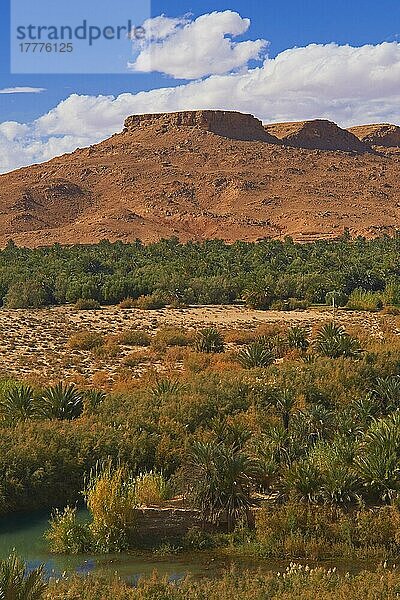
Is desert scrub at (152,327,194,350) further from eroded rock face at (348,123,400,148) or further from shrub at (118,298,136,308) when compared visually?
eroded rock face at (348,123,400,148)

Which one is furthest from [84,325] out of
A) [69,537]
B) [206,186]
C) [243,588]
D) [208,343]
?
[206,186]

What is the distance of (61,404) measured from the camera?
20.0 meters

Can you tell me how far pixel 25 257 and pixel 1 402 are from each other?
153ft

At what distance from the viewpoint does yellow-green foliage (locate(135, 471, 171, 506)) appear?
15.6m

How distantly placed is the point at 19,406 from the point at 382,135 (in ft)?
390

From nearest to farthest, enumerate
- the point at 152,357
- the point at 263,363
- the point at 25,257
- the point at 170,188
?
the point at 263,363
the point at 152,357
the point at 25,257
the point at 170,188

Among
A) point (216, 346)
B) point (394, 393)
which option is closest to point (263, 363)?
point (216, 346)

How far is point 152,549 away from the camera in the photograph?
14.6m

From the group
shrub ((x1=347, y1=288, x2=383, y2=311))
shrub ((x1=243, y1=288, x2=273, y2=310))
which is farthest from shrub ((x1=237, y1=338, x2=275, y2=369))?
shrub ((x1=347, y1=288, x2=383, y2=311))

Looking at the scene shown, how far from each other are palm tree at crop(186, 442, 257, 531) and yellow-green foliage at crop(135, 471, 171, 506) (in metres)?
0.66

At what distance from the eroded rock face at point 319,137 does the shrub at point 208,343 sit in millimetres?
87546

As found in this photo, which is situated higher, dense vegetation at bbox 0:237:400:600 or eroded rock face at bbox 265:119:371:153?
eroded rock face at bbox 265:119:371:153

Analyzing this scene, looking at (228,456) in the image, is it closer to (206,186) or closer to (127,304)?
(127,304)

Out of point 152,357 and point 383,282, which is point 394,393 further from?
point 383,282
